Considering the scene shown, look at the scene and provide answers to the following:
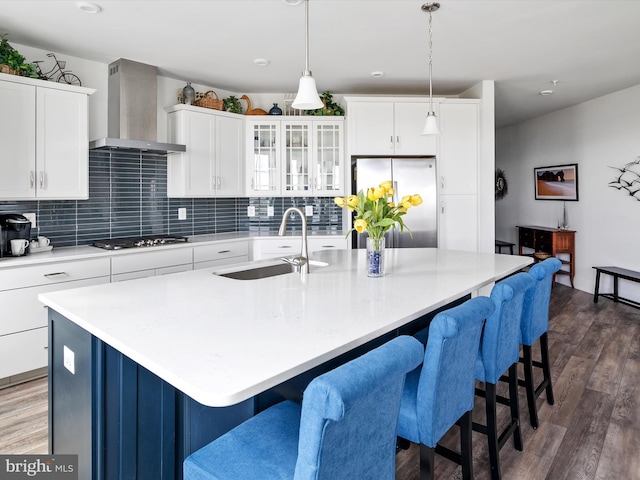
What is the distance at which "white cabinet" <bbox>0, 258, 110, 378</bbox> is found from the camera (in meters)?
2.94

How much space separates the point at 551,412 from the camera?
2.62m

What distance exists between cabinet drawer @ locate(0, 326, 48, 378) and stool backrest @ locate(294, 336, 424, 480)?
2.90 m

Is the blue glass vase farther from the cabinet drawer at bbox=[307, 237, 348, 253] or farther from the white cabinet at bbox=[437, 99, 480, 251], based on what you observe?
the white cabinet at bbox=[437, 99, 480, 251]

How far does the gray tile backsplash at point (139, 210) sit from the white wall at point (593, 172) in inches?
137

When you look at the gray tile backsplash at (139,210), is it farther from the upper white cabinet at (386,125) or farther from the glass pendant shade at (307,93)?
the glass pendant shade at (307,93)

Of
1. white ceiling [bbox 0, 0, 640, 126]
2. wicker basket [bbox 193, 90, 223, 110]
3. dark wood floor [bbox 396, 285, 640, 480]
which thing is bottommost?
dark wood floor [bbox 396, 285, 640, 480]

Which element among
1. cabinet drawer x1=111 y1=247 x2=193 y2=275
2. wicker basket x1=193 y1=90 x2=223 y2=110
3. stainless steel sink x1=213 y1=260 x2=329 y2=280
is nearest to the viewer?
stainless steel sink x1=213 y1=260 x2=329 y2=280

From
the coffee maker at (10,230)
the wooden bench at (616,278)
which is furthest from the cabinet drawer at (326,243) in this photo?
the wooden bench at (616,278)

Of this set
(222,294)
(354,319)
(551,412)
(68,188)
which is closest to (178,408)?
(222,294)

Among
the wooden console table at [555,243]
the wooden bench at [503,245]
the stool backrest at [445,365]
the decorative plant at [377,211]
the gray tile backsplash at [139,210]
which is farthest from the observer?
the wooden bench at [503,245]

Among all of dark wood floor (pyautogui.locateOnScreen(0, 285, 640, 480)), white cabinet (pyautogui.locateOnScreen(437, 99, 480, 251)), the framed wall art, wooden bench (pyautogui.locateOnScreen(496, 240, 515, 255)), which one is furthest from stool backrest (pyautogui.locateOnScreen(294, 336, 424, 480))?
wooden bench (pyautogui.locateOnScreen(496, 240, 515, 255))

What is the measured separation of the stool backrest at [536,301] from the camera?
2.28m

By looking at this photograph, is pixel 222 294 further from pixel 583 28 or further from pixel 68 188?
pixel 583 28

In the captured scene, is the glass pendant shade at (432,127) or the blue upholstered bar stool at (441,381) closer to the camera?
the blue upholstered bar stool at (441,381)
